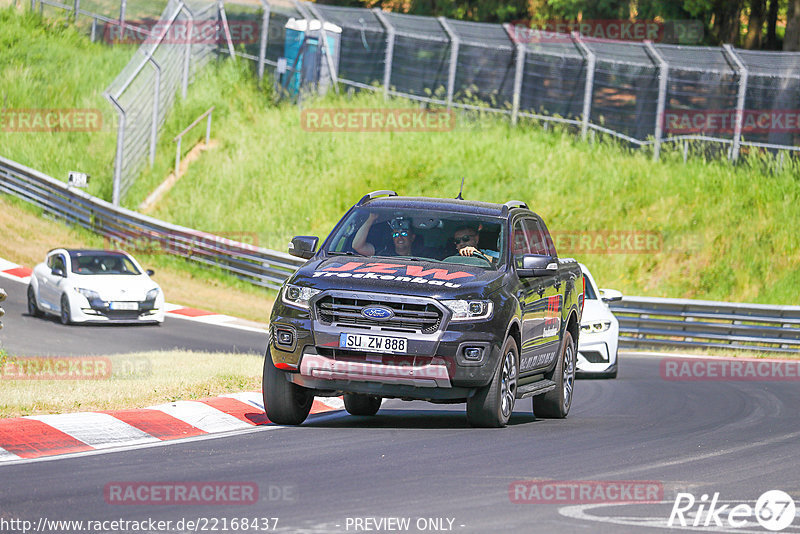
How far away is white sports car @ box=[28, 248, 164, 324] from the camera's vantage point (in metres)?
23.7

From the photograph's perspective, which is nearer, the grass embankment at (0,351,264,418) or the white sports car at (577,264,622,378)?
the grass embankment at (0,351,264,418)

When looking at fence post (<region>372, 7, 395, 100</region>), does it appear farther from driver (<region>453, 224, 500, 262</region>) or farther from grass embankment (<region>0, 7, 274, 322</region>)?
driver (<region>453, 224, 500, 262</region>)

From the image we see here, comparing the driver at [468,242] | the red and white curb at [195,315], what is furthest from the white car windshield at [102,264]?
the driver at [468,242]

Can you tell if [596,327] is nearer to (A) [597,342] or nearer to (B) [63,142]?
(A) [597,342]

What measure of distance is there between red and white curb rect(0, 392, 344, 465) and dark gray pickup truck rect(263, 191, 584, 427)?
580 mm

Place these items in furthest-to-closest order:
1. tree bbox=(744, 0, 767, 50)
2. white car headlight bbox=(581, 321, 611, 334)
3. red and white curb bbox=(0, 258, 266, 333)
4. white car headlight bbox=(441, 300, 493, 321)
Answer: tree bbox=(744, 0, 767, 50), red and white curb bbox=(0, 258, 266, 333), white car headlight bbox=(581, 321, 611, 334), white car headlight bbox=(441, 300, 493, 321)

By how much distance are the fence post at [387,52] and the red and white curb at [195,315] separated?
11.5 metres

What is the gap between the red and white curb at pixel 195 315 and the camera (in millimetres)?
26375

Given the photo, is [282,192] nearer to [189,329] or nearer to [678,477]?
[189,329]

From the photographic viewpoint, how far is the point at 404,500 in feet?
23.4

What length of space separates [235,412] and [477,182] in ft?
75.6

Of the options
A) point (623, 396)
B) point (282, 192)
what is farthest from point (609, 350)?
point (282, 192)

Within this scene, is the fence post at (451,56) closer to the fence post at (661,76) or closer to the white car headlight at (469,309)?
the fence post at (661,76)

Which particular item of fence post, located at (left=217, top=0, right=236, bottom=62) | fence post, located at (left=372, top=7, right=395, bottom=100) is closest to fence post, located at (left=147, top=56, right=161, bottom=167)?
fence post, located at (left=217, top=0, right=236, bottom=62)
